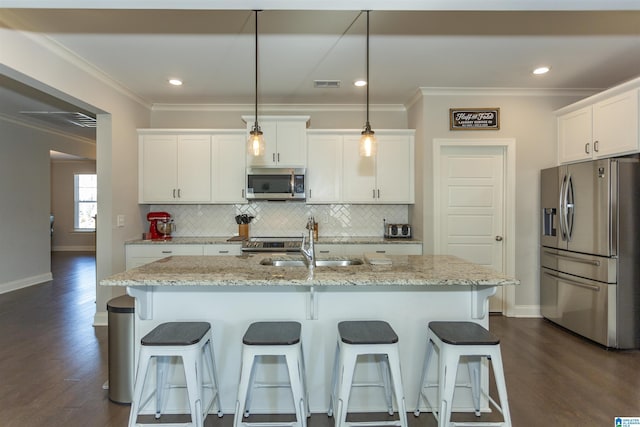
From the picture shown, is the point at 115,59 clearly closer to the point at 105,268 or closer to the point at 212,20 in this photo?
the point at 212,20

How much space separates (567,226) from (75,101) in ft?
16.7

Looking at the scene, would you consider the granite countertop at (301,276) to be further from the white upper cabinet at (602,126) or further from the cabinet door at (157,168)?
the cabinet door at (157,168)

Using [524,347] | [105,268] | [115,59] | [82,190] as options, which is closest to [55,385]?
[105,268]

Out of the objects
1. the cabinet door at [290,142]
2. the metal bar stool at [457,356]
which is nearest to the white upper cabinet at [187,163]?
the cabinet door at [290,142]

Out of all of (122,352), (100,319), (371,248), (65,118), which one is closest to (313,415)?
(122,352)

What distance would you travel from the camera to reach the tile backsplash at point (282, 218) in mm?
4594

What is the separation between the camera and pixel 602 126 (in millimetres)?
3285

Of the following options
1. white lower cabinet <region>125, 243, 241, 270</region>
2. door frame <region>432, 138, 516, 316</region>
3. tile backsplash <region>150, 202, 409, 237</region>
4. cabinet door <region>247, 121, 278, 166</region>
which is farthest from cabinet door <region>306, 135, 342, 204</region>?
white lower cabinet <region>125, 243, 241, 270</region>

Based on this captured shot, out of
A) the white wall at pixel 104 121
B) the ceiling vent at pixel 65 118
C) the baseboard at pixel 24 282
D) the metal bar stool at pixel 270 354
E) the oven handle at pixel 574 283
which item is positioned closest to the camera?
the metal bar stool at pixel 270 354

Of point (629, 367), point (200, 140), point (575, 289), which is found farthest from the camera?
point (200, 140)

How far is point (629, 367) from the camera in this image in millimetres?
2766

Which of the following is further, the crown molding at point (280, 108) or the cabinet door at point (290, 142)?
the crown molding at point (280, 108)

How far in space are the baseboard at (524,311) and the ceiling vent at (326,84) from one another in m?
3.32

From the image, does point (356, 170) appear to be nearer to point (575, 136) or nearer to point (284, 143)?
point (284, 143)
